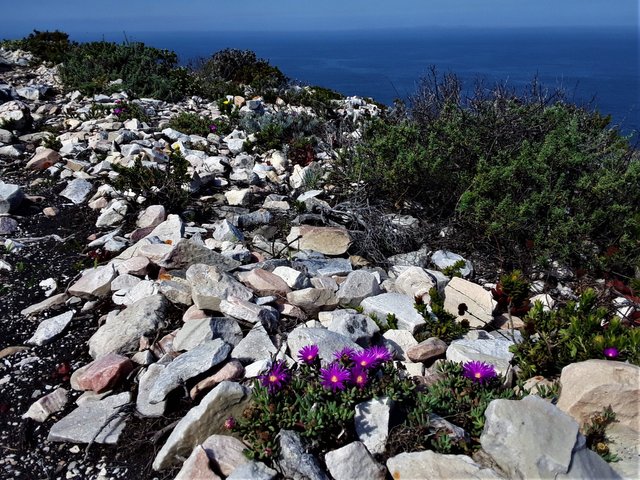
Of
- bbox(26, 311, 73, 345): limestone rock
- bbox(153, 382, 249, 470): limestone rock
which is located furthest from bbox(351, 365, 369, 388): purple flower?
bbox(26, 311, 73, 345): limestone rock

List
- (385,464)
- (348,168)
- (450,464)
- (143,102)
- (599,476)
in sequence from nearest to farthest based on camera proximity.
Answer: (599,476) → (450,464) → (385,464) → (348,168) → (143,102)

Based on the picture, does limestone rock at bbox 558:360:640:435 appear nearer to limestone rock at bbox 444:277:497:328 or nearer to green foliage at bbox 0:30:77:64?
limestone rock at bbox 444:277:497:328

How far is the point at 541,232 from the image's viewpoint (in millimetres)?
5242

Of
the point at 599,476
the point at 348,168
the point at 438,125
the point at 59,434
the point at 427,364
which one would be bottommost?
the point at 59,434

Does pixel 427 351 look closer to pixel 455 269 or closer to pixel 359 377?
pixel 359 377

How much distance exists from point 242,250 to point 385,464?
273 centimetres

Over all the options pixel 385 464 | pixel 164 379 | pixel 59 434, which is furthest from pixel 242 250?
pixel 385 464

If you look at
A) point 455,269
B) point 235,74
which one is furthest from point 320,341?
point 235,74

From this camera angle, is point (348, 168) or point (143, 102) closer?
point (348, 168)

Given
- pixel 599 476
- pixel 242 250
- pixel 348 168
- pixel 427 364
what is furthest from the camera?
pixel 348 168

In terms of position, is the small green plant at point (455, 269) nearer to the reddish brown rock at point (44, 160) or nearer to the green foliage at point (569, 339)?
the green foliage at point (569, 339)

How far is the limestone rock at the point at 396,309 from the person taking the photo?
4.05 m

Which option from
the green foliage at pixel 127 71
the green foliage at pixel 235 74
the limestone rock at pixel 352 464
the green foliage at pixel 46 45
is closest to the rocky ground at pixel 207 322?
the limestone rock at pixel 352 464

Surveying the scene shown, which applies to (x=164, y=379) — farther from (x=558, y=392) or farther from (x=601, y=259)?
(x=601, y=259)
